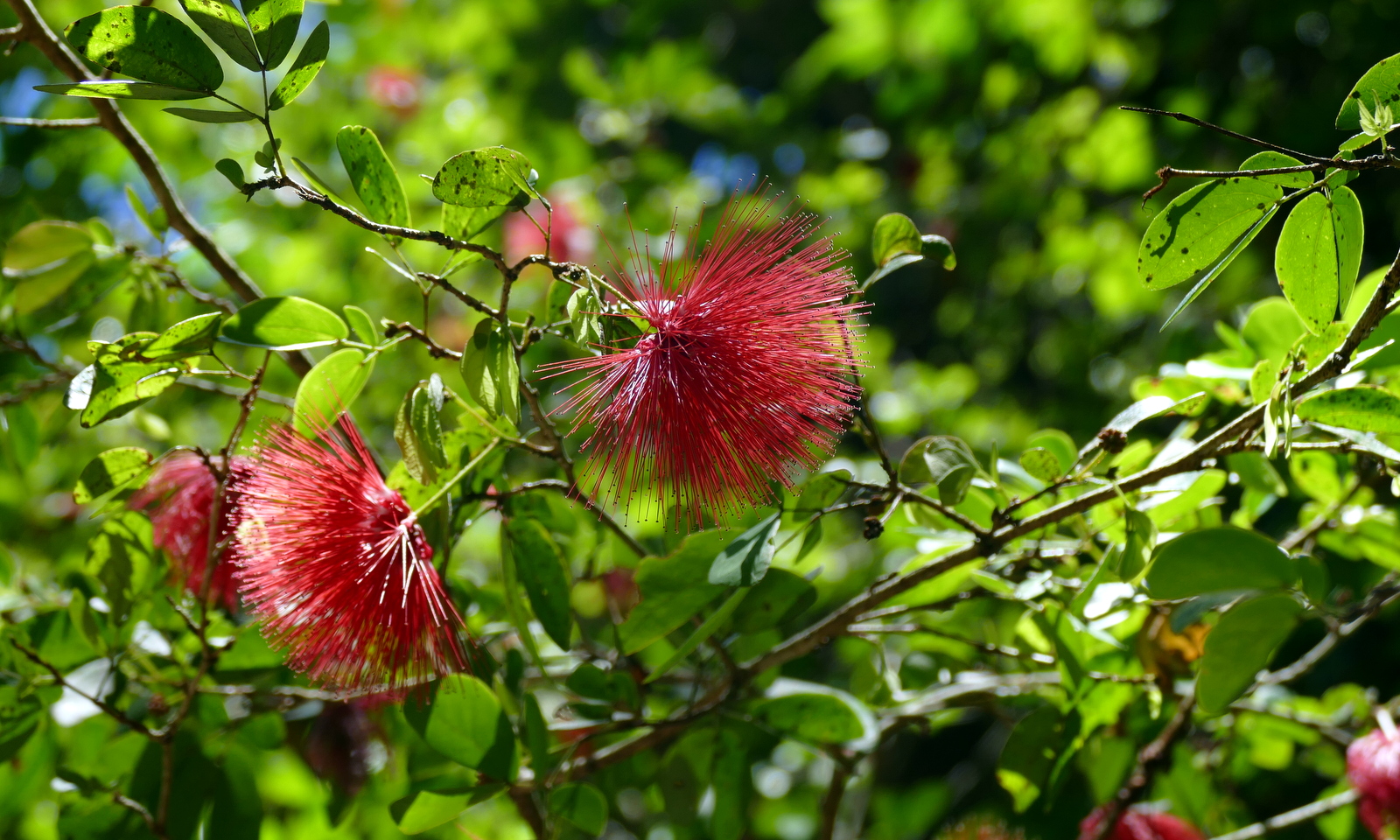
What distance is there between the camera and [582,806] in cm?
100

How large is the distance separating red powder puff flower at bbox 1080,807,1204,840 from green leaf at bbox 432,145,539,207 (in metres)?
1.12

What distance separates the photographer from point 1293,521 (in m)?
1.85

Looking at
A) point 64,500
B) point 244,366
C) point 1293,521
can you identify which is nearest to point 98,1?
point 244,366

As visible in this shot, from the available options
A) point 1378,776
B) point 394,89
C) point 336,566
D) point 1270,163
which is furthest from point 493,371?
point 394,89

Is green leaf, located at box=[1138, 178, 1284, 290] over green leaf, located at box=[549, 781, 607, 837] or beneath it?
over

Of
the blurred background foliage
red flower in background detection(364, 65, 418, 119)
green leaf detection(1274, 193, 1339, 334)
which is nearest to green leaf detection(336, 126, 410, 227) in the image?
green leaf detection(1274, 193, 1339, 334)

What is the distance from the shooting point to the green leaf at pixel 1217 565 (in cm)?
77

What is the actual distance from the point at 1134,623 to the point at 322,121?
94.4 inches

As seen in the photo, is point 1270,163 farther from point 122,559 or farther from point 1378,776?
point 122,559

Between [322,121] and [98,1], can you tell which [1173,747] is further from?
[98,1]

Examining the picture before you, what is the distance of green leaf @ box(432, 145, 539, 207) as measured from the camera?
0.68m

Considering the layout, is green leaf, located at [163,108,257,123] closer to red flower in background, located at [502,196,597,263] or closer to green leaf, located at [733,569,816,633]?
green leaf, located at [733,569,816,633]

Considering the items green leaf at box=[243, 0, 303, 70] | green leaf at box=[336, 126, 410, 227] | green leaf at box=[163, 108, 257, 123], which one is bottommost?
green leaf at box=[336, 126, 410, 227]

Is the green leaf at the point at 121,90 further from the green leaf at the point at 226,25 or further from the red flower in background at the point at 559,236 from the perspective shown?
the red flower in background at the point at 559,236
